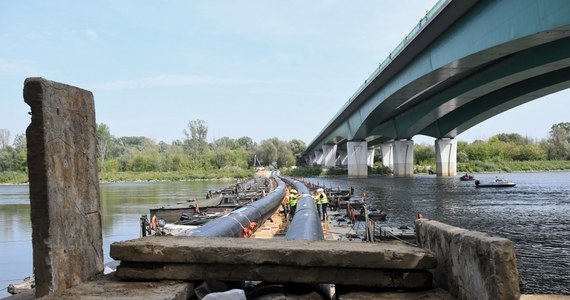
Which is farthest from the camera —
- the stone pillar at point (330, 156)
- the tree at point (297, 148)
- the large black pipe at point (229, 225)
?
the tree at point (297, 148)

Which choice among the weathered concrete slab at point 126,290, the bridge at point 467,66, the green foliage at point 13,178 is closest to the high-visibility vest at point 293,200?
the bridge at point 467,66

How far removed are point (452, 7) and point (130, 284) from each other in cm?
2636

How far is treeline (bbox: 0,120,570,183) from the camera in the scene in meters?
116

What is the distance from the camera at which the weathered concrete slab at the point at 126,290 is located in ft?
14.8

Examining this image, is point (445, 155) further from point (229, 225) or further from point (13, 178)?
point (13, 178)

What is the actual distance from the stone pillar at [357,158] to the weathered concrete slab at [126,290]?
74.7 meters

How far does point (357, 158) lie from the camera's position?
8044 cm

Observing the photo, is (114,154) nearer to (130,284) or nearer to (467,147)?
(467,147)

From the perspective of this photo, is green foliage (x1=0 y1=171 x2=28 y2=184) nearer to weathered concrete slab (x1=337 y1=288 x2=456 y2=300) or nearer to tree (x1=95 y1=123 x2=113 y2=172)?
tree (x1=95 y1=123 x2=113 y2=172)

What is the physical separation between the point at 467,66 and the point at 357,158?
1954 inches

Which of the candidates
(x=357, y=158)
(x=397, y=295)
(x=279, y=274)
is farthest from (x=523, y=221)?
(x=357, y=158)

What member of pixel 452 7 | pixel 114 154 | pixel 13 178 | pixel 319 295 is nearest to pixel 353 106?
pixel 452 7

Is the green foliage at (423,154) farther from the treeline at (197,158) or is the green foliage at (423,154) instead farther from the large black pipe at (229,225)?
the large black pipe at (229,225)

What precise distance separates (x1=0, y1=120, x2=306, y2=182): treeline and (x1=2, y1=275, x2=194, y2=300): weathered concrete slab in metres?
117
